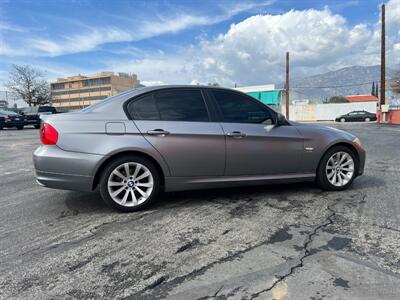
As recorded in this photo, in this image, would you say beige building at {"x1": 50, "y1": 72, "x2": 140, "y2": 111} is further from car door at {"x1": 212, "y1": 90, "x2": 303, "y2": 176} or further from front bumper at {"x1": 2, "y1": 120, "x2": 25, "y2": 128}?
car door at {"x1": 212, "y1": 90, "x2": 303, "y2": 176}

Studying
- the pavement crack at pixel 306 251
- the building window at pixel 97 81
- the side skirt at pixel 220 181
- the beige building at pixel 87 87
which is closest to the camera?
the pavement crack at pixel 306 251

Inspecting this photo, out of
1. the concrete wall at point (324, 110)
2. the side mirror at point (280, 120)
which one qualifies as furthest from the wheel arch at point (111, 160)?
the concrete wall at point (324, 110)

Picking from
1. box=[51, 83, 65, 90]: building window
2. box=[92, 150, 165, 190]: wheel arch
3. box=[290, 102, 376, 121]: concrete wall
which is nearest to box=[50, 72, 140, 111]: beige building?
box=[51, 83, 65, 90]: building window

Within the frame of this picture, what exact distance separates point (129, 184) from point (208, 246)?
1.42 metres

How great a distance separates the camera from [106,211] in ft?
13.8

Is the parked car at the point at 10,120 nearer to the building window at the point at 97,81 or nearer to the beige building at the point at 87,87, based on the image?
the beige building at the point at 87,87

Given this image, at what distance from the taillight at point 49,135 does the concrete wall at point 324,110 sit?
163ft

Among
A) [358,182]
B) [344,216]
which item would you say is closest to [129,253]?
[344,216]

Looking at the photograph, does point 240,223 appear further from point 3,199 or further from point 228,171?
point 3,199

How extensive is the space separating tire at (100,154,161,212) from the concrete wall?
49.1 m

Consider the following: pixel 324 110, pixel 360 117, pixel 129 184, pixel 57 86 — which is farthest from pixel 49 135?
pixel 57 86

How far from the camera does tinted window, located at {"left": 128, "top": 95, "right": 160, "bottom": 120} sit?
13.6ft

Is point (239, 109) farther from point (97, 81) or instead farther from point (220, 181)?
point (97, 81)

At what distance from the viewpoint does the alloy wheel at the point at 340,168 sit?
4.95 metres
